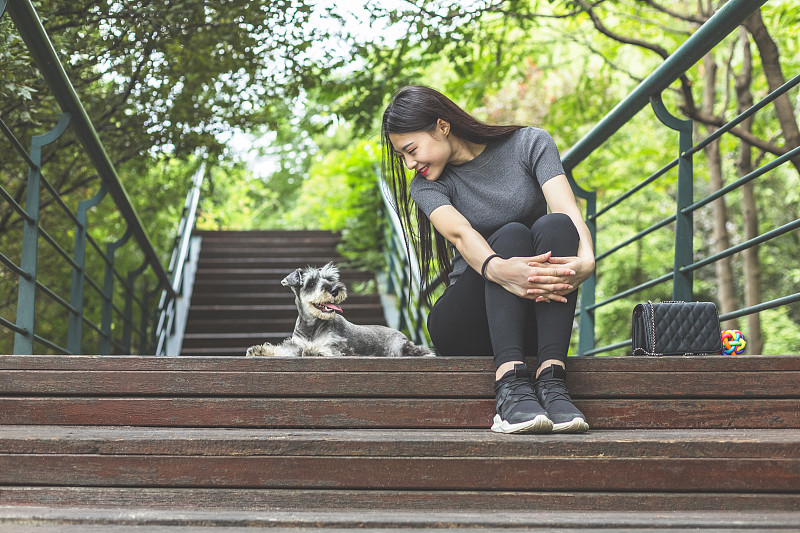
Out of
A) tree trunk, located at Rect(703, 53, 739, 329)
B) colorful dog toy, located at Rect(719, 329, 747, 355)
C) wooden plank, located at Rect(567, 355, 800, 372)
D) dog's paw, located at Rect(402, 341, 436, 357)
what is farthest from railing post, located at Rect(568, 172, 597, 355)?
tree trunk, located at Rect(703, 53, 739, 329)

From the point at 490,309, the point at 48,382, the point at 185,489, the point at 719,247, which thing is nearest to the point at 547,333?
the point at 490,309

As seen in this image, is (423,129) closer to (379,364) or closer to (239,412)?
(379,364)

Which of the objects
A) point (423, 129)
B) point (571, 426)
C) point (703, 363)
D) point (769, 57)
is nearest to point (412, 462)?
point (571, 426)

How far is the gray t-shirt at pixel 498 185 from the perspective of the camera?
299 centimetres

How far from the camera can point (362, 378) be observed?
2508 millimetres

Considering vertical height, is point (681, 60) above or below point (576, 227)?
above

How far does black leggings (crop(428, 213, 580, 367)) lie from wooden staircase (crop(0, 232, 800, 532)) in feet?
0.44

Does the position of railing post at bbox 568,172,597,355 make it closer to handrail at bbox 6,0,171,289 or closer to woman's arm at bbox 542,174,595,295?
woman's arm at bbox 542,174,595,295

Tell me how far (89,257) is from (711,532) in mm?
7100

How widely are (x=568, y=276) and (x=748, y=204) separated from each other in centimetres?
594

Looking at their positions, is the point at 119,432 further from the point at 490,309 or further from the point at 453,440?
the point at 490,309

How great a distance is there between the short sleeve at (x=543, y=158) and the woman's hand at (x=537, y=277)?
0.45 metres

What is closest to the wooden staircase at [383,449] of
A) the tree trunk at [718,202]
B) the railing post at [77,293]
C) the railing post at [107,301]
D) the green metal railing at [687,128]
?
the green metal railing at [687,128]

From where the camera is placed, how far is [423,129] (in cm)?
293
